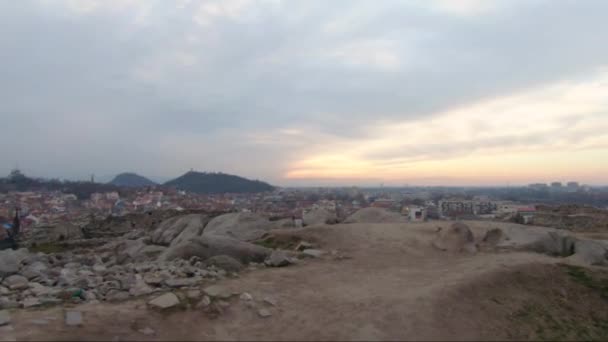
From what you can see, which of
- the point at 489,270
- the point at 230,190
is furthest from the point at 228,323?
the point at 230,190

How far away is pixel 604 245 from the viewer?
13219 mm

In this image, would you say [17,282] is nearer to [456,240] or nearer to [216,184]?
[456,240]

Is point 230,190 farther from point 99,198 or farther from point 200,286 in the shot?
point 200,286

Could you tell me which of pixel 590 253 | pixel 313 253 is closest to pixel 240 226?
pixel 313 253

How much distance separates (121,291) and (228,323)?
2.53m

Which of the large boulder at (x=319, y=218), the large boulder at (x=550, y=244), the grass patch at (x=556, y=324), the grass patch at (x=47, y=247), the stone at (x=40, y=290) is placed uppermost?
the large boulder at (x=319, y=218)

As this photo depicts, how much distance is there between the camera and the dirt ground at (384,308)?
21.4 feet

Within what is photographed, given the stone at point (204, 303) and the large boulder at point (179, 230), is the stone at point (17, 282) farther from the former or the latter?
the large boulder at point (179, 230)

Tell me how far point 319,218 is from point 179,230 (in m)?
6.31

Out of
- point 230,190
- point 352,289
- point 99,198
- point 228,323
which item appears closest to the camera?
point 228,323

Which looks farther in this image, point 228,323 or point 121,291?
point 121,291

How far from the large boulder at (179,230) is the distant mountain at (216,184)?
71.7 metres

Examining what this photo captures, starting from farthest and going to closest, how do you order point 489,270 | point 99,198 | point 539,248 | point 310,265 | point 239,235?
point 99,198 → point 239,235 → point 539,248 → point 310,265 → point 489,270

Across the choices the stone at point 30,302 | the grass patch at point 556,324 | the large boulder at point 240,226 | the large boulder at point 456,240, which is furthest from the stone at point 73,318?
the large boulder at point 456,240
